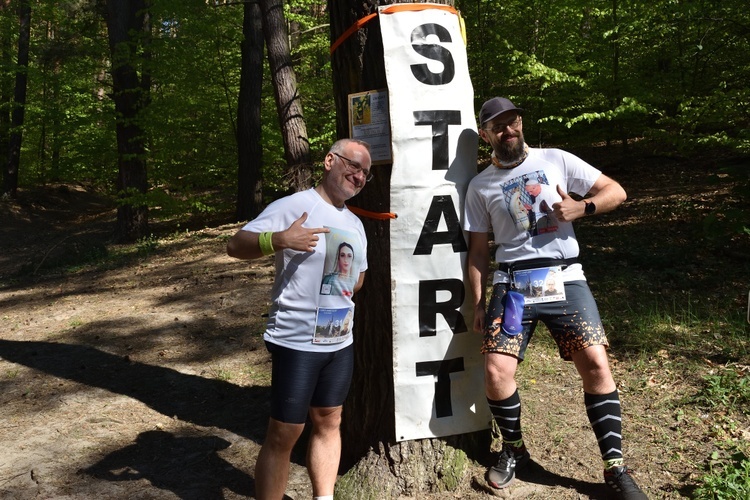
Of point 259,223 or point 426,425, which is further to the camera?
point 426,425

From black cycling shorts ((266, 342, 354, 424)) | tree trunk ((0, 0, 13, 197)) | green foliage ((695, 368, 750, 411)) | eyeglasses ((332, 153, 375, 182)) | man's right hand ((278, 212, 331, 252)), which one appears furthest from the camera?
tree trunk ((0, 0, 13, 197))

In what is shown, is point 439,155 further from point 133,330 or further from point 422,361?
point 133,330

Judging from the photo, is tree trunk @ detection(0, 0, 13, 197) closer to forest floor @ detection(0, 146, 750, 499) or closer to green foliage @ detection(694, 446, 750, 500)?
forest floor @ detection(0, 146, 750, 499)

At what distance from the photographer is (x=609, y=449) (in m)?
3.48

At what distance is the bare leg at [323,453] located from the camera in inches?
129

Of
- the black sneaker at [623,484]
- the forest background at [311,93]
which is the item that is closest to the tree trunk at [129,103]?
the forest background at [311,93]

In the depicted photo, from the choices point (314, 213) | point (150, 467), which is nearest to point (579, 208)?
point (314, 213)

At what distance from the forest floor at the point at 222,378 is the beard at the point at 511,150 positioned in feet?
5.87

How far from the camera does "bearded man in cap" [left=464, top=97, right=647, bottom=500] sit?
3.44 meters

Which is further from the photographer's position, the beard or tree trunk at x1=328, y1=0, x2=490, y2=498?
tree trunk at x1=328, y1=0, x2=490, y2=498

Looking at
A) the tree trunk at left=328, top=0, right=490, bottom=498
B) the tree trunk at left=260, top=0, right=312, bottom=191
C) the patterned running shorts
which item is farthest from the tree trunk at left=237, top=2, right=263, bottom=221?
the patterned running shorts

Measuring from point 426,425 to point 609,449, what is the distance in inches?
38.4

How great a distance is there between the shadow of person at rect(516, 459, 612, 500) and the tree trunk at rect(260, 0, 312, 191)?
7954 millimetres

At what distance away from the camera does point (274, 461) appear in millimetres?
3100
